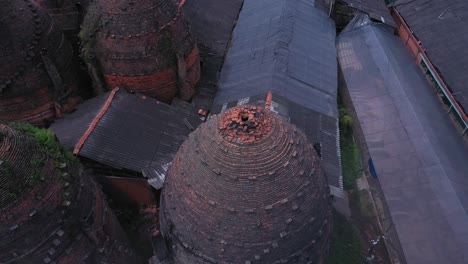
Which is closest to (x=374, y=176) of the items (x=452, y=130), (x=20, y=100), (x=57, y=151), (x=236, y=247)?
(x=452, y=130)

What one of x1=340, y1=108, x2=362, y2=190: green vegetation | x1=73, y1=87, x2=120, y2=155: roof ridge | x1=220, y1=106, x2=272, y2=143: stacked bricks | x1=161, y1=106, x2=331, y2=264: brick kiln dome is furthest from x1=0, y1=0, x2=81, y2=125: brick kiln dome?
x1=340, y1=108, x2=362, y2=190: green vegetation

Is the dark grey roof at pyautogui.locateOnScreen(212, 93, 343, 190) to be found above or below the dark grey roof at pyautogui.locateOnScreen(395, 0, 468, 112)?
below

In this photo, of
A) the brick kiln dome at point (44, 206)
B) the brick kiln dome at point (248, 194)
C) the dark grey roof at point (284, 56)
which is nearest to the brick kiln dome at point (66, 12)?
the dark grey roof at point (284, 56)

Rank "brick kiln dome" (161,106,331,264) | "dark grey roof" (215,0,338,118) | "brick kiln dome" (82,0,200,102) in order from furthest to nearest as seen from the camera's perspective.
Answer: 1. "dark grey roof" (215,0,338,118)
2. "brick kiln dome" (82,0,200,102)
3. "brick kiln dome" (161,106,331,264)

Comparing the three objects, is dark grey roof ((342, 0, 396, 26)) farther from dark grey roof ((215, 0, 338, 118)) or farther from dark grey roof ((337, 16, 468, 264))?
dark grey roof ((215, 0, 338, 118))

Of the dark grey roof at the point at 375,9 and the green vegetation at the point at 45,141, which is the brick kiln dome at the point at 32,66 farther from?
the dark grey roof at the point at 375,9

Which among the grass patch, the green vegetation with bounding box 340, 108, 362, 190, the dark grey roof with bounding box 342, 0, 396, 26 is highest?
the dark grey roof with bounding box 342, 0, 396, 26

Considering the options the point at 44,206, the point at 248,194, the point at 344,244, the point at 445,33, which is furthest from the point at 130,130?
the point at 445,33
